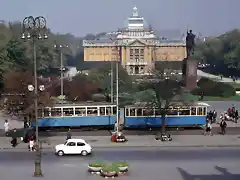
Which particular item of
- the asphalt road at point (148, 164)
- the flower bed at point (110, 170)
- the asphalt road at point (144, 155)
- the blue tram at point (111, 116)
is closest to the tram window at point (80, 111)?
the blue tram at point (111, 116)

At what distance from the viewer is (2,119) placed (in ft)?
141

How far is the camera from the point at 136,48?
114312 millimetres

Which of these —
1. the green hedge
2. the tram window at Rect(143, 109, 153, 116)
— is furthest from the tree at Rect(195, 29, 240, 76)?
the tram window at Rect(143, 109, 153, 116)

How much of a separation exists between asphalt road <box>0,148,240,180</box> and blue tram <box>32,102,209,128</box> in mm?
6742

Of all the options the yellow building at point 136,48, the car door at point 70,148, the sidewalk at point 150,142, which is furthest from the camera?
the yellow building at point 136,48

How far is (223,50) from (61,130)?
8803cm

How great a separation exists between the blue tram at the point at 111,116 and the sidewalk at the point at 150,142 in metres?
2.80

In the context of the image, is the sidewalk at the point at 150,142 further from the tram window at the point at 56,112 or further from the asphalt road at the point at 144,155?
the tram window at the point at 56,112

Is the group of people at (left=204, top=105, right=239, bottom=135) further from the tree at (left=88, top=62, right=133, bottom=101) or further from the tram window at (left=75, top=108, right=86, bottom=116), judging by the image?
the tree at (left=88, top=62, right=133, bottom=101)

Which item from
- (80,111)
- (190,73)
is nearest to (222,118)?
(80,111)

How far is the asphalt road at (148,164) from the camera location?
74.5 ft

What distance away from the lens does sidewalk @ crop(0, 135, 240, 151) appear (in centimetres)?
3017

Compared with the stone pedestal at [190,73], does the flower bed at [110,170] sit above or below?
below

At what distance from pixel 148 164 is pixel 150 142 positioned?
6016 mm
